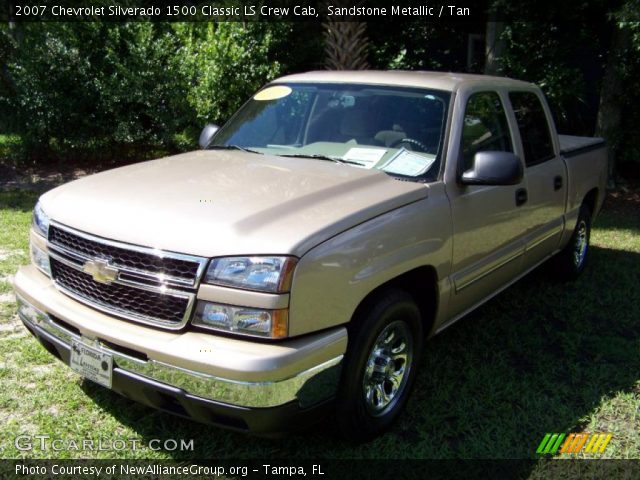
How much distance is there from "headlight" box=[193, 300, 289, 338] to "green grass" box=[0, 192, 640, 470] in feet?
2.88

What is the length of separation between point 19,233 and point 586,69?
988 cm

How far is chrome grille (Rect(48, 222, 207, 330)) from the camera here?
2.54 metres

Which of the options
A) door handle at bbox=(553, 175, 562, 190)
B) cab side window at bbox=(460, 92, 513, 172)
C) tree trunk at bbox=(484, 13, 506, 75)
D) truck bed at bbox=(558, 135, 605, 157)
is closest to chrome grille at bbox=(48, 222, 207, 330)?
cab side window at bbox=(460, 92, 513, 172)

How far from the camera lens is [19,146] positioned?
1099 cm

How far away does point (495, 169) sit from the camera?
337cm

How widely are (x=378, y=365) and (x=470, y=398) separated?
824 mm

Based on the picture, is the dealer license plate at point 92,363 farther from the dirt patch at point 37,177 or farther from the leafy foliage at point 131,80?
the leafy foliage at point 131,80

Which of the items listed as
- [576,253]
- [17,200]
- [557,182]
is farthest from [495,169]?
[17,200]

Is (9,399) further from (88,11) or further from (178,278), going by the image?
(88,11)

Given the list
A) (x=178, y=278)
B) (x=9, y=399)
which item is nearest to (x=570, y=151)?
(x=178, y=278)

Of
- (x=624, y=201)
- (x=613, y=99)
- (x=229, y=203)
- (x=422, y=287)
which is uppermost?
(x=613, y=99)

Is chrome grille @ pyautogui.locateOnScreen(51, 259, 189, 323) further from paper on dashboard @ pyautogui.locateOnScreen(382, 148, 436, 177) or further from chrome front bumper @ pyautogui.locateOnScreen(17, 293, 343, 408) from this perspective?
paper on dashboard @ pyautogui.locateOnScreen(382, 148, 436, 177)

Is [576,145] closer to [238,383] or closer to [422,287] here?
[422,287]

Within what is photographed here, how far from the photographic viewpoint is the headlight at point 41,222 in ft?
10.2
